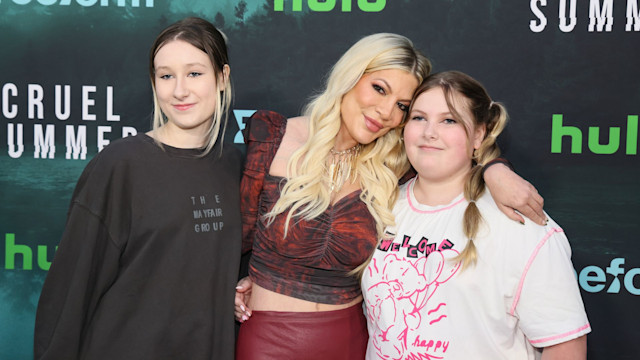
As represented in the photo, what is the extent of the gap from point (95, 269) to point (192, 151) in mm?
467

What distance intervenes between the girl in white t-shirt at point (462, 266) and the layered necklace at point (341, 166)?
285mm

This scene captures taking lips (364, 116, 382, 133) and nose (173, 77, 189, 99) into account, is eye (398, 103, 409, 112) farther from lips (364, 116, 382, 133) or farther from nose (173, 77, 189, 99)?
nose (173, 77, 189, 99)

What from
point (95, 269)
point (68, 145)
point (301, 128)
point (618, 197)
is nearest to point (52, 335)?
point (95, 269)

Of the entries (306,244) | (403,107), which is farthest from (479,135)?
(306,244)

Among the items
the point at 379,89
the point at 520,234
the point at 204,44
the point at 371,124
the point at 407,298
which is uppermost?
the point at 204,44

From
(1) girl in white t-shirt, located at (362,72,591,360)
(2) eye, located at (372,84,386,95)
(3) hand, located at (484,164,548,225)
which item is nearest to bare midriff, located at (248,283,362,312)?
(1) girl in white t-shirt, located at (362,72,591,360)

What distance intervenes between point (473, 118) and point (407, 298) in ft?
1.92

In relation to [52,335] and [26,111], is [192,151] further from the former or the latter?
[26,111]

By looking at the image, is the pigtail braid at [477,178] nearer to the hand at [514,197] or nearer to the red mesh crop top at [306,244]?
the hand at [514,197]

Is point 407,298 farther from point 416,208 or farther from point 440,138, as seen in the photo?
point 440,138

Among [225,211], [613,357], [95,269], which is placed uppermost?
[225,211]

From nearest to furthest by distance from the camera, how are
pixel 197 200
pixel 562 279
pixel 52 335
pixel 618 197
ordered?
pixel 562 279
pixel 52 335
pixel 197 200
pixel 618 197

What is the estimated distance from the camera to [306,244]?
1736mm

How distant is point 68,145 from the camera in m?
2.58
